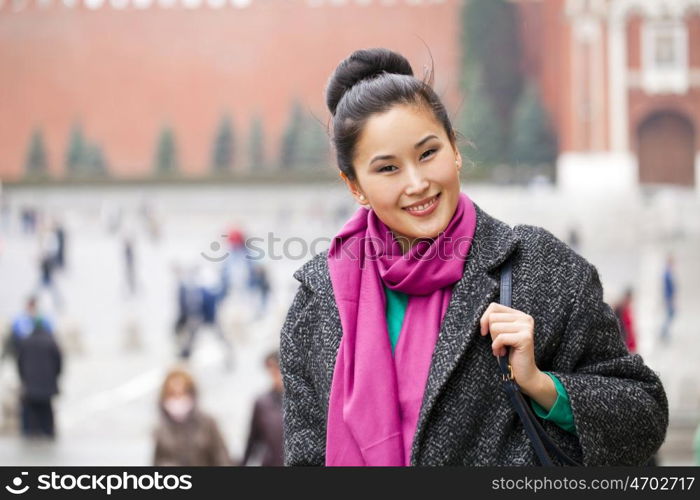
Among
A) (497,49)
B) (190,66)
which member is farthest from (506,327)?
(190,66)

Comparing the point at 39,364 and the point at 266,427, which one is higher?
the point at 39,364

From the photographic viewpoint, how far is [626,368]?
100 cm

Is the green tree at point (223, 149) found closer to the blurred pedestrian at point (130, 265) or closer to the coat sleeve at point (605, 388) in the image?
the blurred pedestrian at point (130, 265)

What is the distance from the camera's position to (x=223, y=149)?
15.1m

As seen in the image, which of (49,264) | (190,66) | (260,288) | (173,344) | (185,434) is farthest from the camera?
(190,66)

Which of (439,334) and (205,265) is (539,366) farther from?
(205,265)

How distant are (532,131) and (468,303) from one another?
13.4 m

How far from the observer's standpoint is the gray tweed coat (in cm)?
97

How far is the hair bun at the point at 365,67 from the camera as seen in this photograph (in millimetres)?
1059

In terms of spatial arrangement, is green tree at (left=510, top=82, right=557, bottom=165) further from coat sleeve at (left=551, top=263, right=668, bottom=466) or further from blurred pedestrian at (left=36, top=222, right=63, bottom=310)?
coat sleeve at (left=551, top=263, right=668, bottom=466)

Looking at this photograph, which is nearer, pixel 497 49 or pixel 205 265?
pixel 205 265

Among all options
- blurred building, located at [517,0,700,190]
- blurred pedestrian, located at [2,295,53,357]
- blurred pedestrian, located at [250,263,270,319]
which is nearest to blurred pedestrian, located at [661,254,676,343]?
blurred building, located at [517,0,700,190]

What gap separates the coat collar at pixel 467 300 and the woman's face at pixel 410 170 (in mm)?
45

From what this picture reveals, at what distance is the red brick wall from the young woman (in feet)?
46.2
